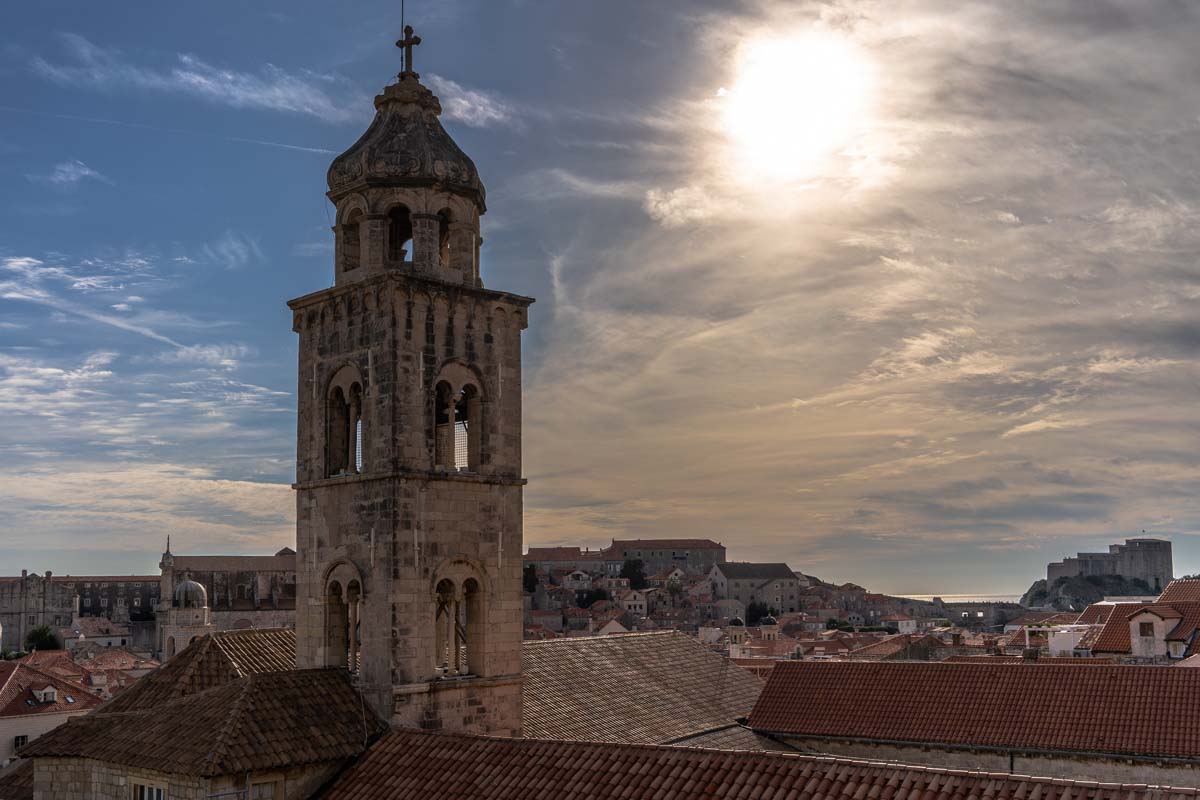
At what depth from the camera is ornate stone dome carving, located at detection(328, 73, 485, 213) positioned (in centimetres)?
1734

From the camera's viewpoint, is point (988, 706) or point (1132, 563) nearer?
point (988, 706)

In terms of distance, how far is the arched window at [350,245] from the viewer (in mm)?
17847

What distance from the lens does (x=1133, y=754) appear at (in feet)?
70.3

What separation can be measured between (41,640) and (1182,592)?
99770mm

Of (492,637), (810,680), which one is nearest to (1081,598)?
(810,680)

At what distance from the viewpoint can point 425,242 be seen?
1725 centimetres

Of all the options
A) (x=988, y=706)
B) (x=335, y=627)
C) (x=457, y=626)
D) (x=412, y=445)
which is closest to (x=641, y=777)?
(x=457, y=626)

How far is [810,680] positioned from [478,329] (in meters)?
14.0

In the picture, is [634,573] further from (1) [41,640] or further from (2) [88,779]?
(2) [88,779]

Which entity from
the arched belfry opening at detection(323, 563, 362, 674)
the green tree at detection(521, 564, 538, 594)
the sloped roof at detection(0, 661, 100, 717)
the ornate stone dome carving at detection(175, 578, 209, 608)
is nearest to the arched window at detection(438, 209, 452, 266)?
the arched belfry opening at detection(323, 563, 362, 674)

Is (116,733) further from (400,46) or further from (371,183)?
(400,46)

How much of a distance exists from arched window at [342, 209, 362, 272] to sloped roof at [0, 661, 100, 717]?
133 feet

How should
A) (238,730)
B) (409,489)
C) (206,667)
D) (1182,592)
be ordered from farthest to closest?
(1182,592) → (206,667) → (409,489) → (238,730)

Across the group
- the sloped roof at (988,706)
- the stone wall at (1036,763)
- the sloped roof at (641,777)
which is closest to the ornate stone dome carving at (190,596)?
the sloped roof at (988,706)
